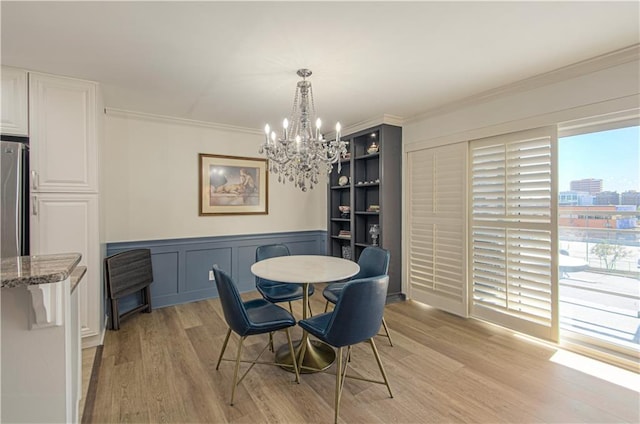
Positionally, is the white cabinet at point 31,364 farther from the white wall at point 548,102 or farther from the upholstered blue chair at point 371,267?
the white wall at point 548,102

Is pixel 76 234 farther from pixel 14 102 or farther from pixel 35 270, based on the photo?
pixel 35 270

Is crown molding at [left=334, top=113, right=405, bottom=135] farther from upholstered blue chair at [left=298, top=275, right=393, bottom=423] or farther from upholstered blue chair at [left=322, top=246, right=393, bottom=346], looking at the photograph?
upholstered blue chair at [left=298, top=275, right=393, bottom=423]

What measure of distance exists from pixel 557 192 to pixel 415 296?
2.01 m

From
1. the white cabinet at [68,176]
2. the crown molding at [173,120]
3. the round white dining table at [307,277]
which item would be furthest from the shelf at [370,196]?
the white cabinet at [68,176]

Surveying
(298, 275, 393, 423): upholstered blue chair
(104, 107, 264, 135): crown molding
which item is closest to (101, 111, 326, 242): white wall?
(104, 107, 264, 135): crown molding

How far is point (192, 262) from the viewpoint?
404cm

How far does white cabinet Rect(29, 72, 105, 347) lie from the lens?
8.24ft

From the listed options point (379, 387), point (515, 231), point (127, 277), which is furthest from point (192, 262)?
point (515, 231)

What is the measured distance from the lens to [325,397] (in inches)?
80.0

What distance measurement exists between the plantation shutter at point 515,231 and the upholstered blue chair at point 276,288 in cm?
188

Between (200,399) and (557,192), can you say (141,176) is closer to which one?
(200,399)

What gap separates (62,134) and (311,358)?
288cm

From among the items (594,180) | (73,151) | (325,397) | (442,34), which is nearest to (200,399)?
(325,397)

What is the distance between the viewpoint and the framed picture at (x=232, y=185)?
13.5ft
